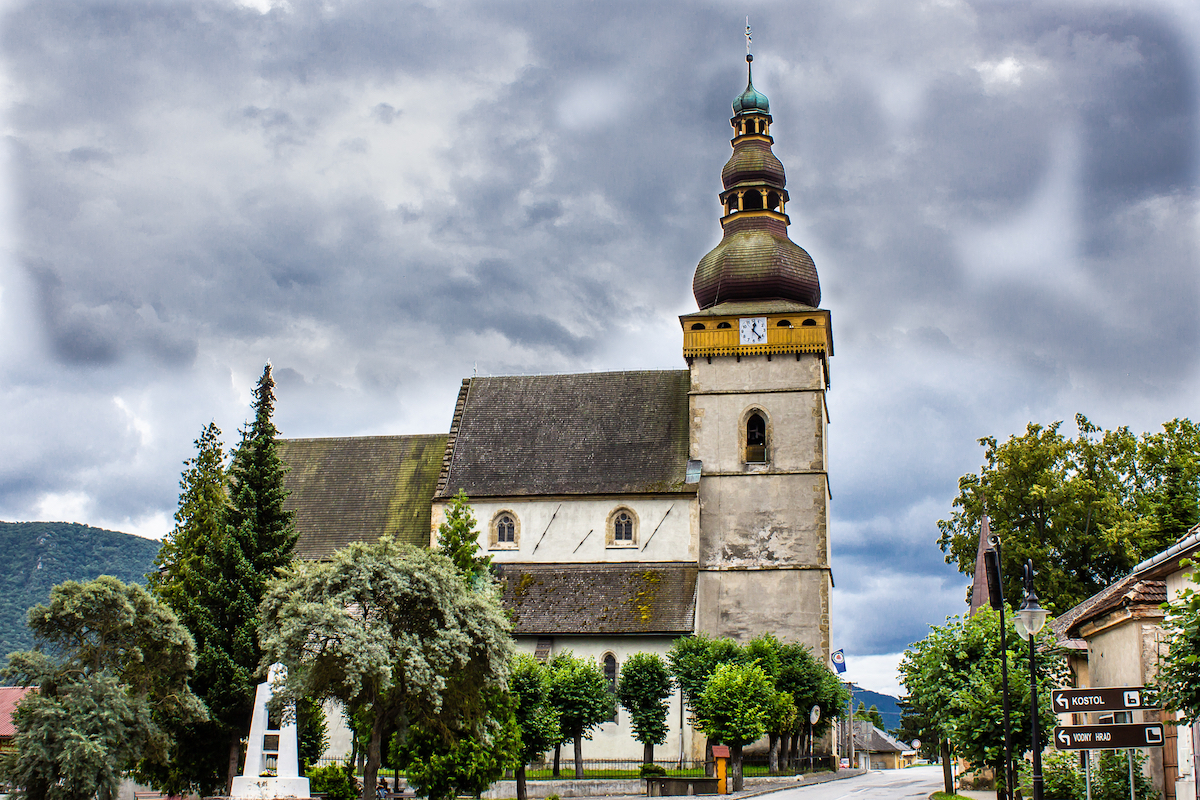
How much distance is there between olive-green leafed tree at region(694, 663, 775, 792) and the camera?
1510 inches

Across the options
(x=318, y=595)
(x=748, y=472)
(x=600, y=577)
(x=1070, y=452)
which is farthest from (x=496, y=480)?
(x=1070, y=452)

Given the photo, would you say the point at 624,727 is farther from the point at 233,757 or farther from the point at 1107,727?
the point at 1107,727

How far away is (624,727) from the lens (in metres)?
44.4

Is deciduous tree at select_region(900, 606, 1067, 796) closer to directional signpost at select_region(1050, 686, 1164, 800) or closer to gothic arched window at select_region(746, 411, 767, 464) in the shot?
directional signpost at select_region(1050, 686, 1164, 800)

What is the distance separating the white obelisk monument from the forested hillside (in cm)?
14439

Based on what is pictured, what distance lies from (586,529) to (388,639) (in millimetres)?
21417

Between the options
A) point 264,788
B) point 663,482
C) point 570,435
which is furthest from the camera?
point 570,435

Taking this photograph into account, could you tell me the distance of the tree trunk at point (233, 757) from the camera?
3281 cm

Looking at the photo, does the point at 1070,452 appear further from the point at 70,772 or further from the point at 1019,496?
the point at 70,772

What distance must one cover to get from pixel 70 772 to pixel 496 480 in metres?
24.6

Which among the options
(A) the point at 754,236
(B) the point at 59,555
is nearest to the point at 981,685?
(A) the point at 754,236

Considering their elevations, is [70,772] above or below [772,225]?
below

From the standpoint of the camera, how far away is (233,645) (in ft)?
109

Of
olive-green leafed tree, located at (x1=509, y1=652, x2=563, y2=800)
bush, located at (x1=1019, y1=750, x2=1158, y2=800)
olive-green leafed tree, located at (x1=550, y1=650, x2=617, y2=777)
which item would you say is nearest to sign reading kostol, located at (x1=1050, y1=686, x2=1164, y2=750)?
bush, located at (x1=1019, y1=750, x2=1158, y2=800)
